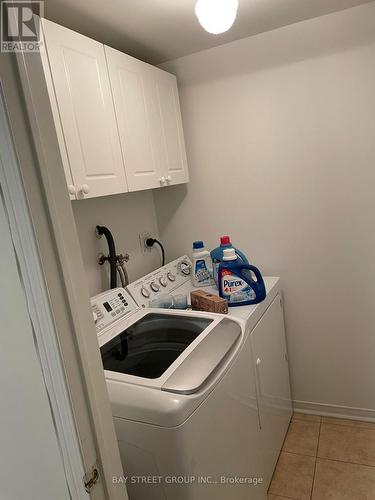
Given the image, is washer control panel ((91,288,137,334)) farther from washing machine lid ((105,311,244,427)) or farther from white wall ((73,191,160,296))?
washing machine lid ((105,311,244,427))

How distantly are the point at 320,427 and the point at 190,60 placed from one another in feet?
8.31

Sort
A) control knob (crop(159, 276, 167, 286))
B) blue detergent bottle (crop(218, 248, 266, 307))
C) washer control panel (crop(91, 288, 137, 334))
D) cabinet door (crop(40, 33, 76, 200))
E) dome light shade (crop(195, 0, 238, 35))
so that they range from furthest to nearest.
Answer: control knob (crop(159, 276, 167, 286)) < blue detergent bottle (crop(218, 248, 266, 307)) < washer control panel (crop(91, 288, 137, 334)) < dome light shade (crop(195, 0, 238, 35)) < cabinet door (crop(40, 33, 76, 200))

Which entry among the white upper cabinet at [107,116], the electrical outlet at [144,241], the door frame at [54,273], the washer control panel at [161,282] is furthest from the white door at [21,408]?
the electrical outlet at [144,241]

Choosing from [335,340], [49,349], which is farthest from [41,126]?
[335,340]

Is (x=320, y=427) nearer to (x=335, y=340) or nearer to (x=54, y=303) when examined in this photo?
(x=335, y=340)

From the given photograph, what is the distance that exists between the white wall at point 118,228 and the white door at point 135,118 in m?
0.32

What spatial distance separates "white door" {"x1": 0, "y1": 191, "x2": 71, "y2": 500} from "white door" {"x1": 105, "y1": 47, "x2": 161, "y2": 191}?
3.42ft

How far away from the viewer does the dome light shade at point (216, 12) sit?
139cm

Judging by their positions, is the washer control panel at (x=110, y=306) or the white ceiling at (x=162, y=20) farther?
the washer control panel at (x=110, y=306)

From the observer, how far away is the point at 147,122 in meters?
1.83

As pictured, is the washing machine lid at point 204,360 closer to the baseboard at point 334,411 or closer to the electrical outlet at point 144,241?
the electrical outlet at point 144,241

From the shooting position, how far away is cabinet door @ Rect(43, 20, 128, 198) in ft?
4.24

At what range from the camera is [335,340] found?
2.18 m

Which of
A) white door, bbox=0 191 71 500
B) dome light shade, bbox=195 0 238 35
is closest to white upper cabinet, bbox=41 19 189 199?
dome light shade, bbox=195 0 238 35
